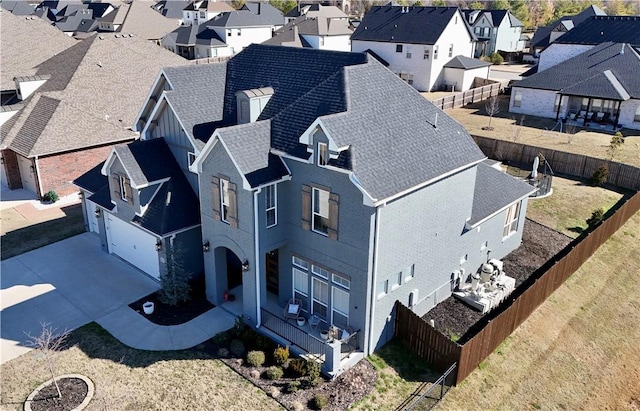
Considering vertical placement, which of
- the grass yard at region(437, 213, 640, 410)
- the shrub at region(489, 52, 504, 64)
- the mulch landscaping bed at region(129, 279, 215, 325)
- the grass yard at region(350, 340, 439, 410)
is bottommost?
the grass yard at region(437, 213, 640, 410)

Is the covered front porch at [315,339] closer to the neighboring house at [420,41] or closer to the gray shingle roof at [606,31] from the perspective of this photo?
the neighboring house at [420,41]

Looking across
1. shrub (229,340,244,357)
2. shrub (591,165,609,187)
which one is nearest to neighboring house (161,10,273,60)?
shrub (591,165,609,187)

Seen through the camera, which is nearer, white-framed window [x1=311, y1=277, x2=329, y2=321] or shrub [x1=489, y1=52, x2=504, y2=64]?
white-framed window [x1=311, y1=277, x2=329, y2=321]

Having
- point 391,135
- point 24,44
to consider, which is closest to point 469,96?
point 391,135

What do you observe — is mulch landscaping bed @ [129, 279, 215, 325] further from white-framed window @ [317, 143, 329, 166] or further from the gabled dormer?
white-framed window @ [317, 143, 329, 166]

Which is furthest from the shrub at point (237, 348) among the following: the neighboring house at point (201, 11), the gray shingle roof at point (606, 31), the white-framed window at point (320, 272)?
the neighboring house at point (201, 11)

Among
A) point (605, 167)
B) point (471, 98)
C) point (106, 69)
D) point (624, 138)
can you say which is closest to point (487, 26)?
point (471, 98)

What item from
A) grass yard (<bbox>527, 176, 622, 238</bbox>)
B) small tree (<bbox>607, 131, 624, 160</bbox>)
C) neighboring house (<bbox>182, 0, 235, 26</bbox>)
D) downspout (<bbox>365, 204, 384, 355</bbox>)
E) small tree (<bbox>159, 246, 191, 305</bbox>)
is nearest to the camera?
downspout (<bbox>365, 204, 384, 355</bbox>)
